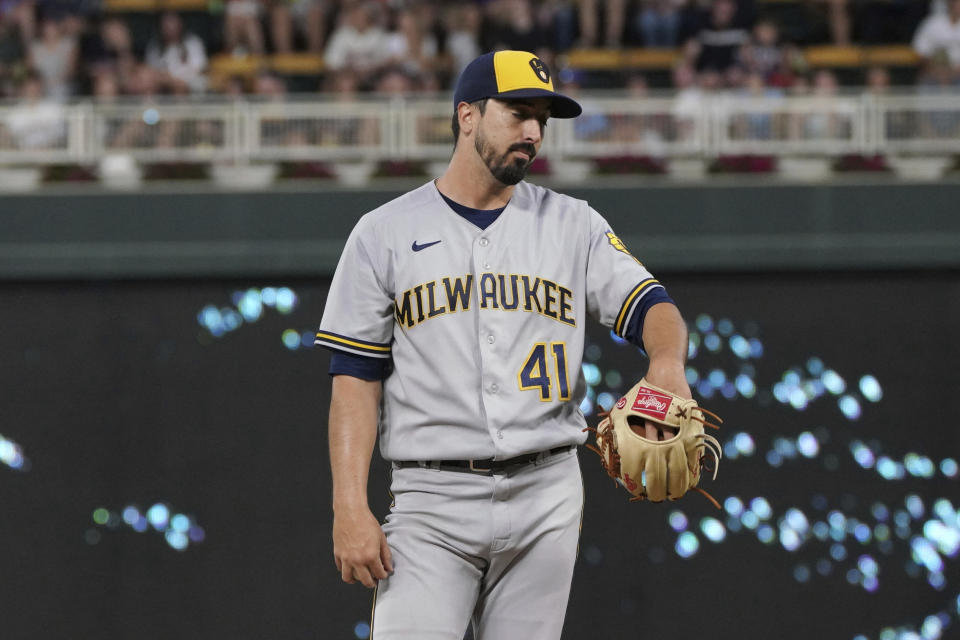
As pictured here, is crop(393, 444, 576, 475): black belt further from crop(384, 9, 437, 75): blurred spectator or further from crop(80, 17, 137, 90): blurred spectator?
crop(80, 17, 137, 90): blurred spectator

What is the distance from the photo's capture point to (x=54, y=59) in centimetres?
795

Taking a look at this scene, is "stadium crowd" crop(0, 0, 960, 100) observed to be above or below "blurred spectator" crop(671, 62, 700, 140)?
above

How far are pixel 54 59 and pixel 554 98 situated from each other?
5964 millimetres

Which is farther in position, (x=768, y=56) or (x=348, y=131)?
(x=768, y=56)

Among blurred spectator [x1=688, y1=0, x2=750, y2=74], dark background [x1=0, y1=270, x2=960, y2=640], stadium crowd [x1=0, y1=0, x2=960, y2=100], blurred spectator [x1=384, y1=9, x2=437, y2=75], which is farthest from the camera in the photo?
blurred spectator [x1=384, y1=9, x2=437, y2=75]

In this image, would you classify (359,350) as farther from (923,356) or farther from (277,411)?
(923,356)

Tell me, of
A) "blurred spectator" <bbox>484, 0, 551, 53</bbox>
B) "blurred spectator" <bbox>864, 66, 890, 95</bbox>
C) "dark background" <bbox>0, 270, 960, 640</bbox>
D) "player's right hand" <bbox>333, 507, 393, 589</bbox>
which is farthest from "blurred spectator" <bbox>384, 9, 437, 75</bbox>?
"player's right hand" <bbox>333, 507, 393, 589</bbox>


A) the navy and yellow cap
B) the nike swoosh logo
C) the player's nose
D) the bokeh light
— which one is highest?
the navy and yellow cap

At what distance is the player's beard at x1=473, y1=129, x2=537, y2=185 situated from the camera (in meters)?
2.82

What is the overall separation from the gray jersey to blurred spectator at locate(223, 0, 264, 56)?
224 inches

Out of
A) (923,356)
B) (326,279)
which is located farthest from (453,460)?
(923,356)

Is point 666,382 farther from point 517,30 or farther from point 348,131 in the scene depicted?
point 517,30

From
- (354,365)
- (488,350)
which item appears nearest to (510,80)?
(488,350)

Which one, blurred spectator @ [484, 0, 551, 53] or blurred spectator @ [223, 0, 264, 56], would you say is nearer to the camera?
blurred spectator @ [484, 0, 551, 53]
